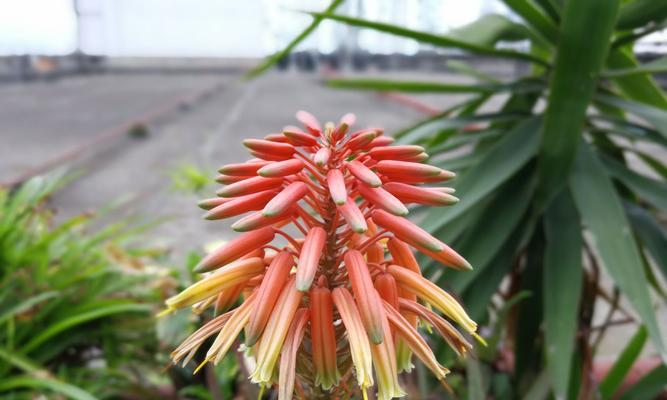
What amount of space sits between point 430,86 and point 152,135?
932cm

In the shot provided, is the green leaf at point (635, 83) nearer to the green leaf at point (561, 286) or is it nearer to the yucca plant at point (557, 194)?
the yucca plant at point (557, 194)

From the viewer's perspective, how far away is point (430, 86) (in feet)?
7.55

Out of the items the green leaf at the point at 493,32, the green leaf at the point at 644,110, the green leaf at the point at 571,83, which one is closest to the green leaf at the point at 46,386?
the green leaf at the point at 571,83

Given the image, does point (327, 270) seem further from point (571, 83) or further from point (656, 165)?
point (656, 165)

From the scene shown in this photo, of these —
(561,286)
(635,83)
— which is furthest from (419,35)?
(561,286)

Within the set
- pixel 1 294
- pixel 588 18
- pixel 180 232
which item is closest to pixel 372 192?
pixel 588 18

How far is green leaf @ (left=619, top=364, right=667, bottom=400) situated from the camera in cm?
168

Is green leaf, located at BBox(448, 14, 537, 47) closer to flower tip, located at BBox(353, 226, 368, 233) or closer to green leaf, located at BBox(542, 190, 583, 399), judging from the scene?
green leaf, located at BBox(542, 190, 583, 399)

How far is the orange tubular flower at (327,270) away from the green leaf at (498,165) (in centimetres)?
91

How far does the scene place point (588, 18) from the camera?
160 centimetres

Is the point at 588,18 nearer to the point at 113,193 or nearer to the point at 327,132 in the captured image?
the point at 327,132

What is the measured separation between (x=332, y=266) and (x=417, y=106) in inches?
557

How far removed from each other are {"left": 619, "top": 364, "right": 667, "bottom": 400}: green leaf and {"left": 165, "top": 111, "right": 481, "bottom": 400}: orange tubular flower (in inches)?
46.2

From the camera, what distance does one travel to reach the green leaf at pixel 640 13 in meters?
1.74
